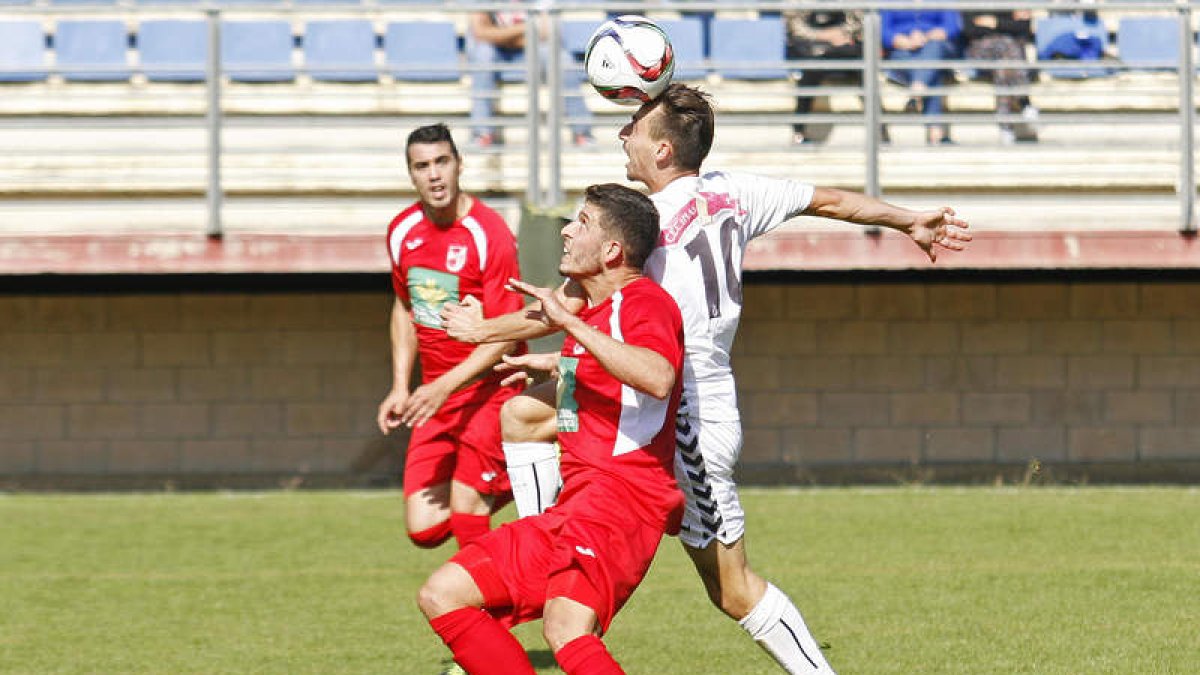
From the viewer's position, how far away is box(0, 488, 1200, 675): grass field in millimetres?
7168

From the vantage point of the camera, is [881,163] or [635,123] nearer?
[635,123]

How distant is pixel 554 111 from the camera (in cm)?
1288

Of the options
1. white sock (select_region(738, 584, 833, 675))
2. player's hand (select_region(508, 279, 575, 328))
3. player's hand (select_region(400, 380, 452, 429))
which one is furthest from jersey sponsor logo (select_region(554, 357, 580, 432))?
player's hand (select_region(400, 380, 452, 429))

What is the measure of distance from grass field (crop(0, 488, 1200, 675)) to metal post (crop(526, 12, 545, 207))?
2319 mm

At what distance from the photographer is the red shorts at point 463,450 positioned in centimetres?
750

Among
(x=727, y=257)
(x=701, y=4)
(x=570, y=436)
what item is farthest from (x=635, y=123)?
(x=701, y=4)

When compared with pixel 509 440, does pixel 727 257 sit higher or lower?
higher

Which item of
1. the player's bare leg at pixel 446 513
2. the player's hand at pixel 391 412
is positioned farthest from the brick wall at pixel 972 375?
the player's hand at pixel 391 412

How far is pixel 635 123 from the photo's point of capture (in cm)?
554

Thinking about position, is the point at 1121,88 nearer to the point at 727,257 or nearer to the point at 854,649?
the point at 854,649

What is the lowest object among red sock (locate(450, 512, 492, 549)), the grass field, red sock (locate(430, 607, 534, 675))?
the grass field

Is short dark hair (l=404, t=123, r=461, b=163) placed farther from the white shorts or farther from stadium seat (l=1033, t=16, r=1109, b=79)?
stadium seat (l=1033, t=16, r=1109, b=79)

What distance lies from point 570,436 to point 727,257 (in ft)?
2.69

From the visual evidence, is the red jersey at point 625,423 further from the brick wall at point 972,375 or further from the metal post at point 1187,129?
the brick wall at point 972,375
